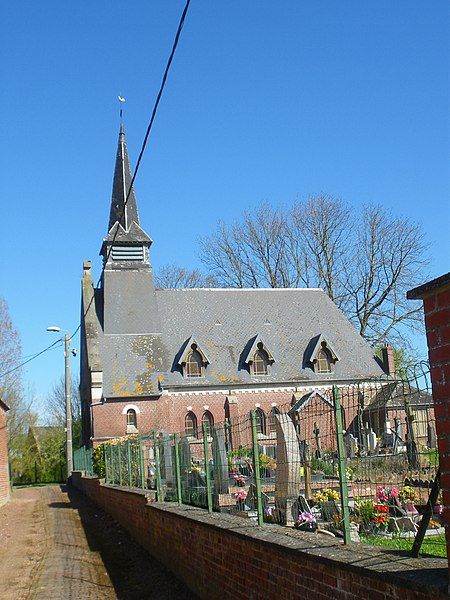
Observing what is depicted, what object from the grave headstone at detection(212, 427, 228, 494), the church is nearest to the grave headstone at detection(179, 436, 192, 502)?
the grave headstone at detection(212, 427, 228, 494)

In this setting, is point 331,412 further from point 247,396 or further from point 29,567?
point 247,396

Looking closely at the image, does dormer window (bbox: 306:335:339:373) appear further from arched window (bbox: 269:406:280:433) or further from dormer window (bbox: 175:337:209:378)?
arched window (bbox: 269:406:280:433)

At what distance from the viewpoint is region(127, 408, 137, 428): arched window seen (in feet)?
126

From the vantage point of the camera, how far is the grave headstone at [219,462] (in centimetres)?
960

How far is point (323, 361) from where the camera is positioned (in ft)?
135

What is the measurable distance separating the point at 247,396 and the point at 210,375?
2.35 m

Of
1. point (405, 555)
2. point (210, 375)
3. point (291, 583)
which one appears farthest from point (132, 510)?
point (210, 375)

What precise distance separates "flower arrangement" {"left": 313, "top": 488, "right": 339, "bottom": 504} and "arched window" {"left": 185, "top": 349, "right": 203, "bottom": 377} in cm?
3117

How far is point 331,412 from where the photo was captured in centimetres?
618

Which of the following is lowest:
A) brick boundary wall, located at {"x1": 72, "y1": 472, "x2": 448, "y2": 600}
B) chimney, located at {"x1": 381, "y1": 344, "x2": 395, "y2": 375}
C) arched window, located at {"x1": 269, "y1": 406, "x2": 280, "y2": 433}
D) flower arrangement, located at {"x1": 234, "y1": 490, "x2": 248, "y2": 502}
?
brick boundary wall, located at {"x1": 72, "y1": 472, "x2": 448, "y2": 600}

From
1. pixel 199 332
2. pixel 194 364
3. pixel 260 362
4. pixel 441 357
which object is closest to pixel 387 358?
pixel 260 362

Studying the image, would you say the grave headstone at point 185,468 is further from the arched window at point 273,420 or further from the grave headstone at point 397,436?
the grave headstone at point 397,436

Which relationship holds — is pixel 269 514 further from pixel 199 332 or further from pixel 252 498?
pixel 199 332

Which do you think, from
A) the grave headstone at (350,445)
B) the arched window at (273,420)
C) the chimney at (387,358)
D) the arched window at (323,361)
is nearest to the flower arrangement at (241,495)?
the arched window at (273,420)
